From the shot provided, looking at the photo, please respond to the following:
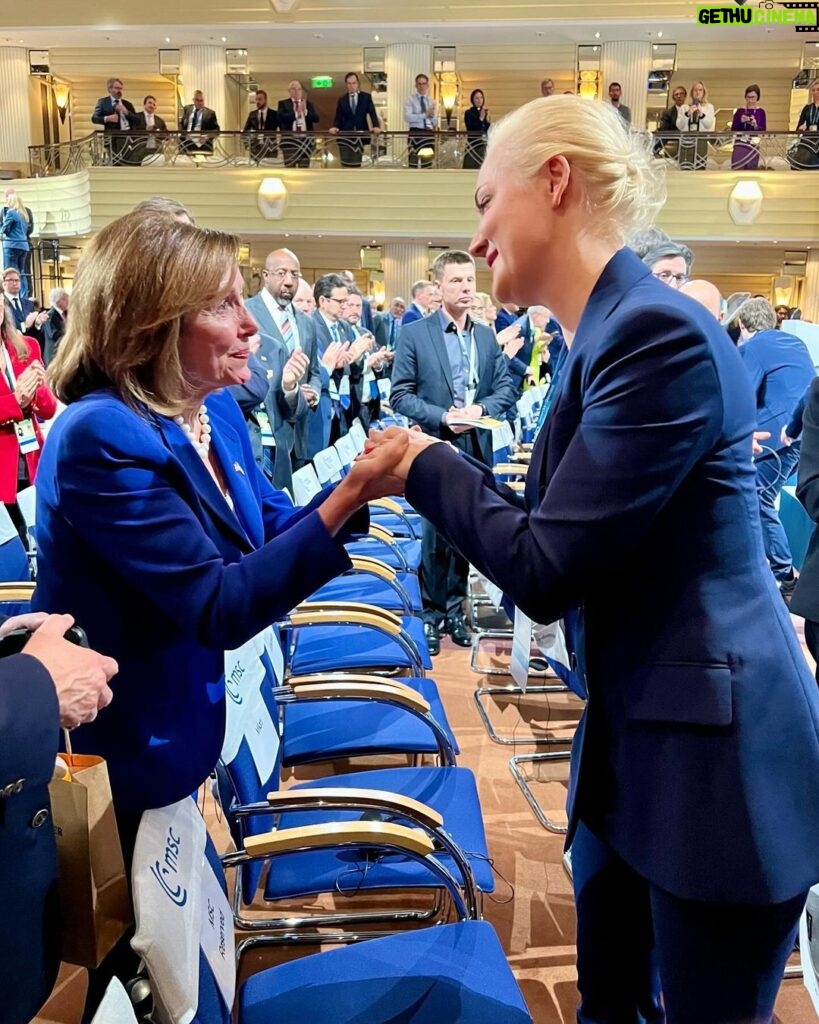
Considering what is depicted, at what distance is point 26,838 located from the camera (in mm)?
887

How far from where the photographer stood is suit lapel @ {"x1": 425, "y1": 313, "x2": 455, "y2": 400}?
4609 millimetres

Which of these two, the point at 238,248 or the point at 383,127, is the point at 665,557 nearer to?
the point at 238,248

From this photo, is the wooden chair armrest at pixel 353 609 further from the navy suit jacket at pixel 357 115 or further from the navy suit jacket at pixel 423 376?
the navy suit jacket at pixel 357 115

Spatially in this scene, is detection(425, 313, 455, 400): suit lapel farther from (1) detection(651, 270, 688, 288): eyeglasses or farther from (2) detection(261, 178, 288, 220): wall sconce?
(2) detection(261, 178, 288, 220): wall sconce

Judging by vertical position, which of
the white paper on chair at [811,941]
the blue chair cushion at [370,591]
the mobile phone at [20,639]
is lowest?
the blue chair cushion at [370,591]

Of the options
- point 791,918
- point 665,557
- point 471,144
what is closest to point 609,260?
point 665,557

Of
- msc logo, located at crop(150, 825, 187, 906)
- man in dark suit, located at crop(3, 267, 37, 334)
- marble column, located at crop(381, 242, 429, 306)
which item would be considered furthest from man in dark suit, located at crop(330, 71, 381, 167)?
msc logo, located at crop(150, 825, 187, 906)

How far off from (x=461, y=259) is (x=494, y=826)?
2859 mm

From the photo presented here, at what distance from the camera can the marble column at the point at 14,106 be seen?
18.1 metres

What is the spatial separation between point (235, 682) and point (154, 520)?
528 mm

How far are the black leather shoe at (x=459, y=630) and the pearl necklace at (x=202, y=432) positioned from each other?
314cm

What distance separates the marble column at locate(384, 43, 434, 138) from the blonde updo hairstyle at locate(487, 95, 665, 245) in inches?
679

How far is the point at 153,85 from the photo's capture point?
805 inches

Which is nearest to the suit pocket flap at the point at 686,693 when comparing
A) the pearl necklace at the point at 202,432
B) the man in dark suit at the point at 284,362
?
the pearl necklace at the point at 202,432
